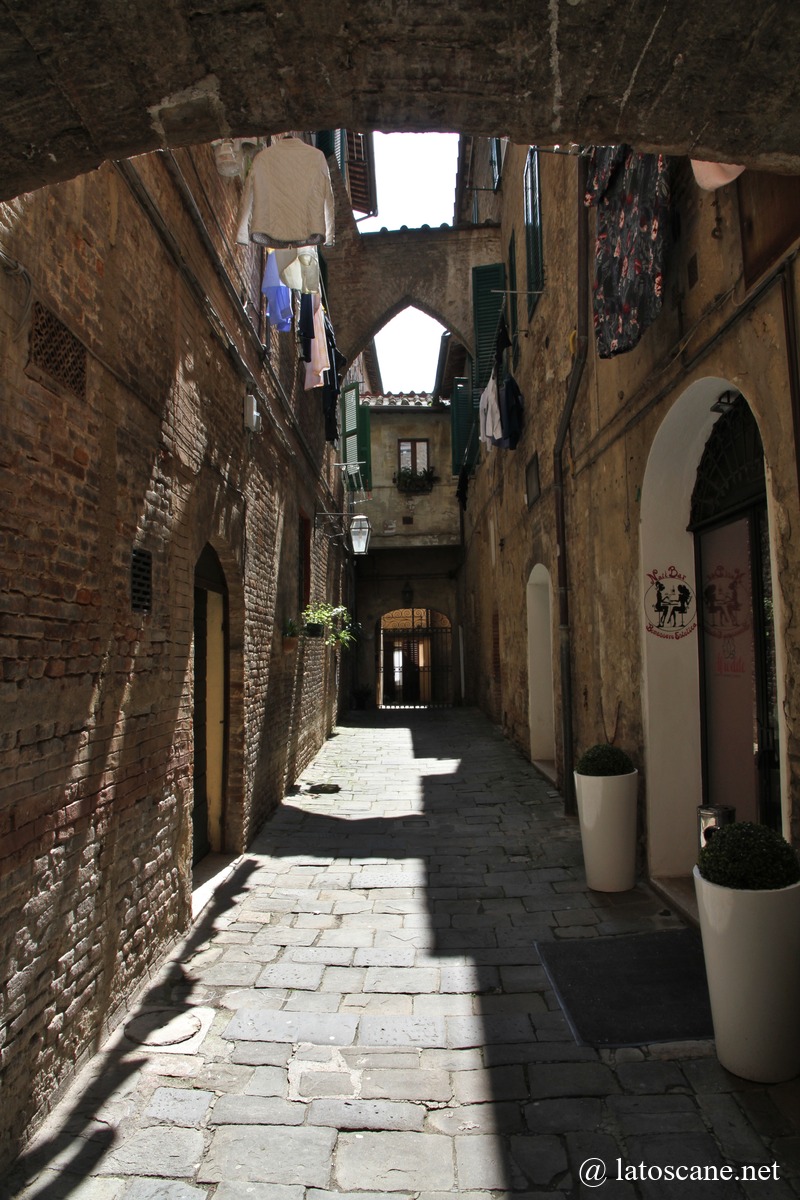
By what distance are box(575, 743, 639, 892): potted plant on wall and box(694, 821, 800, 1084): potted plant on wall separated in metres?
2.02

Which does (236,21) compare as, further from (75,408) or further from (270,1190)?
(270,1190)

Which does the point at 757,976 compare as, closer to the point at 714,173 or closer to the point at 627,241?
the point at 714,173

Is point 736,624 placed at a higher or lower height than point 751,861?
higher

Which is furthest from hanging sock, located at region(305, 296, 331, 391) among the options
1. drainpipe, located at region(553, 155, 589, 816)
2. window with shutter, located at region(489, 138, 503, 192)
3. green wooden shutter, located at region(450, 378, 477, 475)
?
green wooden shutter, located at region(450, 378, 477, 475)

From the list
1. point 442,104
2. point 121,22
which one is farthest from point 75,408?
point 442,104

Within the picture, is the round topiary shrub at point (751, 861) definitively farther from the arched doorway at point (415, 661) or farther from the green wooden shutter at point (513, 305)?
the arched doorway at point (415, 661)

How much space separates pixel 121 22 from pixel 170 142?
36 centimetres

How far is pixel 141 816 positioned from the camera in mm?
3824

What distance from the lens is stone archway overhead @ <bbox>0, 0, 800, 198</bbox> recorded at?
1.78m

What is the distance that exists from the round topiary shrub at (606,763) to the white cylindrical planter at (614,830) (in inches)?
2.2

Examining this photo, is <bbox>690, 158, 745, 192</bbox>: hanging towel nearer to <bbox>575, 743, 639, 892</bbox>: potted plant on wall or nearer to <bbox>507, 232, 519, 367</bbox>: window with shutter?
<bbox>575, 743, 639, 892</bbox>: potted plant on wall

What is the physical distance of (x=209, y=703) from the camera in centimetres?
611

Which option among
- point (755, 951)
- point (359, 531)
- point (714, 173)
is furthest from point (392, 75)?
point (359, 531)

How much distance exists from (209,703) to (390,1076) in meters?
3.64
